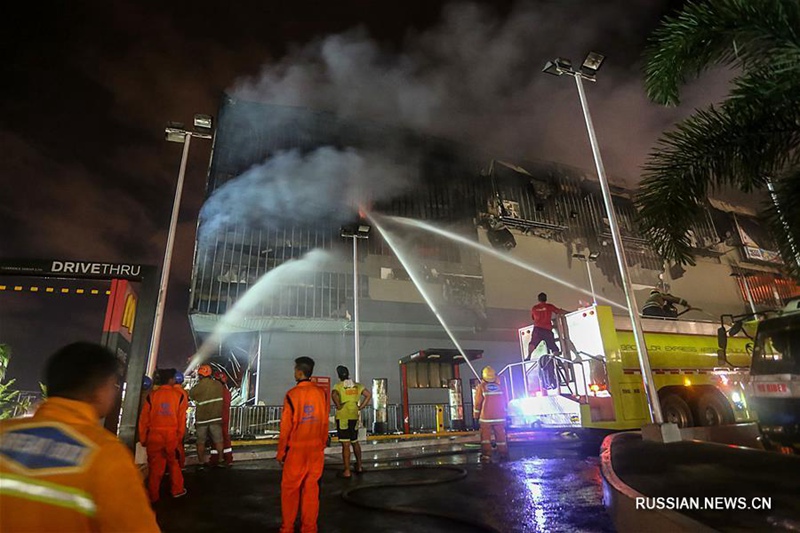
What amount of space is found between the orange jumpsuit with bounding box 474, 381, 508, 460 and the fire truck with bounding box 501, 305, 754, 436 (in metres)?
0.93

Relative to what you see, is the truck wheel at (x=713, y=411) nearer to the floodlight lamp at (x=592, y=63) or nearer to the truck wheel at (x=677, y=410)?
the truck wheel at (x=677, y=410)

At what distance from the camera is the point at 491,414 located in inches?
324

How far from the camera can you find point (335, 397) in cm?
714

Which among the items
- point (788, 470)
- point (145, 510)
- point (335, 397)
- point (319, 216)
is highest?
point (319, 216)

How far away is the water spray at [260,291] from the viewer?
17.0 metres

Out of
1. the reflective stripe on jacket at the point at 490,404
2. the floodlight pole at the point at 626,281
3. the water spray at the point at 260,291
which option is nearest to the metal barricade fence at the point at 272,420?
the water spray at the point at 260,291

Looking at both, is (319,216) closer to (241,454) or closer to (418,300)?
(418,300)

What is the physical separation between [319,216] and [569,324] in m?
14.3

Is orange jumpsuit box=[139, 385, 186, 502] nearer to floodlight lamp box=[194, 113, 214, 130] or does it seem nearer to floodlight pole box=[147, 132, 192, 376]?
floodlight pole box=[147, 132, 192, 376]

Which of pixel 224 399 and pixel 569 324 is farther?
pixel 569 324

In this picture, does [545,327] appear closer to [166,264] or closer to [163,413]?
[163,413]

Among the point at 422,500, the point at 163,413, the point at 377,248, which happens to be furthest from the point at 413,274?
the point at 422,500

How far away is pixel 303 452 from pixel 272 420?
40.2 feet

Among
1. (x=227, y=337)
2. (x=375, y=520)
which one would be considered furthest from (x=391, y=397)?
(x=375, y=520)
